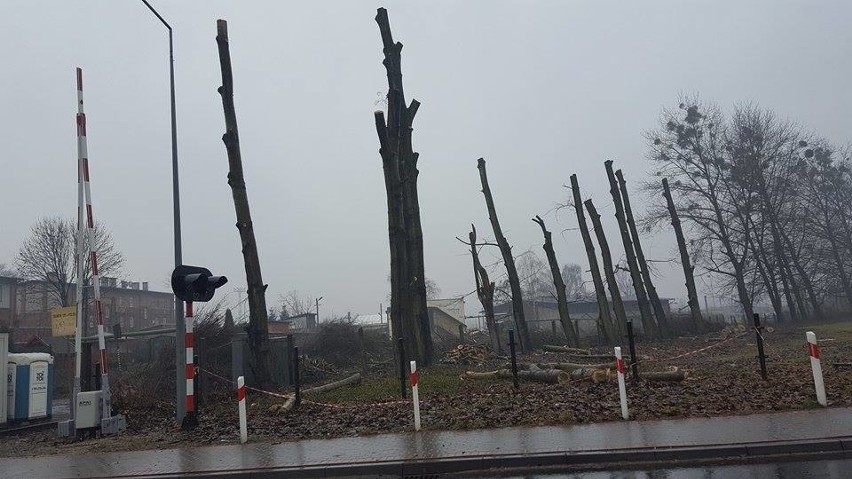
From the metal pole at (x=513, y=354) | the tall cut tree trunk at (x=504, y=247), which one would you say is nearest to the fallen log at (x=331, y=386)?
the metal pole at (x=513, y=354)

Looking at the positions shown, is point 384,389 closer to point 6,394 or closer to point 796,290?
point 6,394

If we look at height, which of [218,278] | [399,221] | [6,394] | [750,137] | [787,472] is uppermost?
[750,137]

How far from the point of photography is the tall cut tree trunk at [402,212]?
21578mm

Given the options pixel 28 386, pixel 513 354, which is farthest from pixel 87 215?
pixel 513 354

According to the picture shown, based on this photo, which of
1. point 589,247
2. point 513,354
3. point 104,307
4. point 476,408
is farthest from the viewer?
point 104,307

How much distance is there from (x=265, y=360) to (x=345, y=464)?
9877 mm

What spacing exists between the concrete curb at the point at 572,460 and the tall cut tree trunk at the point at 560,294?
24.9 metres

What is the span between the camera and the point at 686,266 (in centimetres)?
4253

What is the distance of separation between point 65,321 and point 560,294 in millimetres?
25081

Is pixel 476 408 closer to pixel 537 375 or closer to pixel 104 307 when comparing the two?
pixel 537 375

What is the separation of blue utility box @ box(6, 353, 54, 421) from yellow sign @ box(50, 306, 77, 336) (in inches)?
107

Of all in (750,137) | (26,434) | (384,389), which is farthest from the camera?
(750,137)

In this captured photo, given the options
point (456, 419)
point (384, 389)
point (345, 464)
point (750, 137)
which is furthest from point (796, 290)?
point (345, 464)

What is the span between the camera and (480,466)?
313 inches
